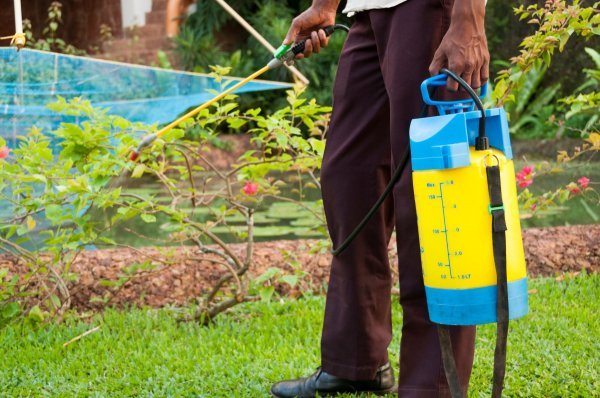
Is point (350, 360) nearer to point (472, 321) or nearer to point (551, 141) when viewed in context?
point (472, 321)

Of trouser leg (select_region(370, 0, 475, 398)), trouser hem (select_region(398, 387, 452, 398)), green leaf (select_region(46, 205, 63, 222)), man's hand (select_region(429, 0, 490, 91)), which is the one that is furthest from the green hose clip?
green leaf (select_region(46, 205, 63, 222))

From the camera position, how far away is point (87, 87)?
14.4ft

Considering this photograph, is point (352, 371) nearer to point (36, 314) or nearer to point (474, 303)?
point (474, 303)

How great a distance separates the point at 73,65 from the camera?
4207mm

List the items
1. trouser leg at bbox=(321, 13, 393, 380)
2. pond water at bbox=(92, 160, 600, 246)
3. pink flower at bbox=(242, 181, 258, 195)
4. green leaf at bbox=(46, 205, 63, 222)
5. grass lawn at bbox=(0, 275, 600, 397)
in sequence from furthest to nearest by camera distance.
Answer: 1. pond water at bbox=(92, 160, 600, 246)
2. pink flower at bbox=(242, 181, 258, 195)
3. green leaf at bbox=(46, 205, 63, 222)
4. grass lawn at bbox=(0, 275, 600, 397)
5. trouser leg at bbox=(321, 13, 393, 380)

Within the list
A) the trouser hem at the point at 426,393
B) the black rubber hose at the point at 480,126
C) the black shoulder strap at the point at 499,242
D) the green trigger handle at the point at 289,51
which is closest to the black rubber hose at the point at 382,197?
the black rubber hose at the point at 480,126

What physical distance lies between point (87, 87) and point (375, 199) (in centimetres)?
274

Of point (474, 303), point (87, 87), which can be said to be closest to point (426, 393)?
point (474, 303)

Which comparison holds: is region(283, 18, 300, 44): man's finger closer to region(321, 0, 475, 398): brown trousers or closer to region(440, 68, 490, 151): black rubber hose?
region(321, 0, 475, 398): brown trousers

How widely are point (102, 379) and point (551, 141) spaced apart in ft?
26.5

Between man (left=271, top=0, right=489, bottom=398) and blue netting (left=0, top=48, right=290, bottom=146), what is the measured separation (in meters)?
1.69

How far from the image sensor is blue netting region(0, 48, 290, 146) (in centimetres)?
388

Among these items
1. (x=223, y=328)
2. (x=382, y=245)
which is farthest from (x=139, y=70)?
(x=382, y=245)

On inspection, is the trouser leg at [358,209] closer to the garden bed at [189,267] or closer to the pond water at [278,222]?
the garden bed at [189,267]
